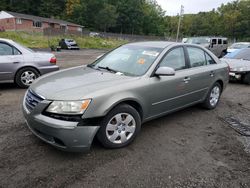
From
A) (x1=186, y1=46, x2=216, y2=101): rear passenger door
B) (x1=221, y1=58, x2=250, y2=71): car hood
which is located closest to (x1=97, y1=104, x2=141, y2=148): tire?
(x1=186, y1=46, x2=216, y2=101): rear passenger door

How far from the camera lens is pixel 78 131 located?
117 inches

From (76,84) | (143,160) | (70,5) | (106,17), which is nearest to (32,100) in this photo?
(76,84)

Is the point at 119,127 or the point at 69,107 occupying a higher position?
the point at 69,107

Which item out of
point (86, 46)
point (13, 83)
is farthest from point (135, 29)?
point (13, 83)

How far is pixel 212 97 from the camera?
5.55 m

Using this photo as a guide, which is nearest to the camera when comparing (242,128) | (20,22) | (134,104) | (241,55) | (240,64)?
(134,104)

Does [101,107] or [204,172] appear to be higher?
[101,107]

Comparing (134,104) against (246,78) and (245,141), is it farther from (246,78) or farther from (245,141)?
(246,78)

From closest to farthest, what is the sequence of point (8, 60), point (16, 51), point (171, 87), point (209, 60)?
point (171, 87) → point (209, 60) → point (8, 60) → point (16, 51)

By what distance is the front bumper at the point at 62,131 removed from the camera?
2947 mm

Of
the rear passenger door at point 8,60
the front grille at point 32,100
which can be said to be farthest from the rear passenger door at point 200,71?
the rear passenger door at point 8,60

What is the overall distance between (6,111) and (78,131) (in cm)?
269

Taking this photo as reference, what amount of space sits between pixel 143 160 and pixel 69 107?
4.08ft

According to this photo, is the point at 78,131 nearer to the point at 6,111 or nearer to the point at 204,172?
the point at 204,172
